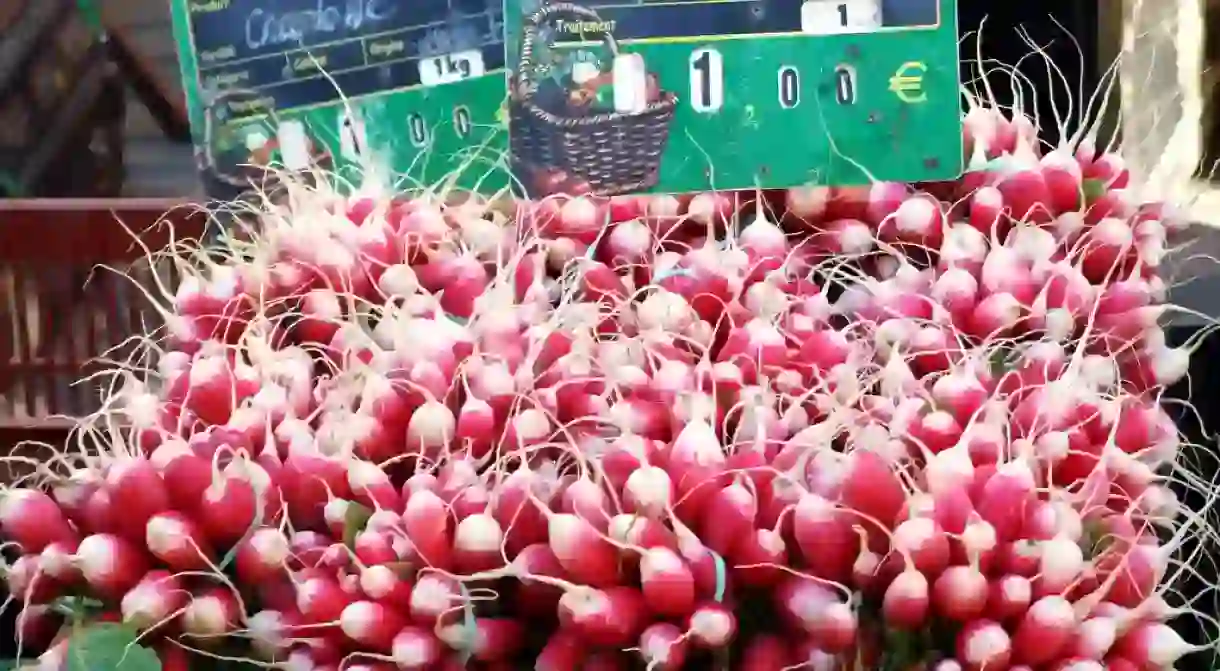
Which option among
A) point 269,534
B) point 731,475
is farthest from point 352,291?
point 731,475

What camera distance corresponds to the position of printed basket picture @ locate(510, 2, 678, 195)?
30.1 inches

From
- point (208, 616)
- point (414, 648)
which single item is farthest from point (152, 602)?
point (414, 648)

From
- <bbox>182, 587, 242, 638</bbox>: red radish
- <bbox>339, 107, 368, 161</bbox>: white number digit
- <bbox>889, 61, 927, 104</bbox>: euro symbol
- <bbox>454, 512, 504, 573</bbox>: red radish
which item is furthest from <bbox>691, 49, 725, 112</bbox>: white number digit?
<bbox>182, 587, 242, 638</bbox>: red radish

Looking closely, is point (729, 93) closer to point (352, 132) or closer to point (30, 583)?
point (352, 132)

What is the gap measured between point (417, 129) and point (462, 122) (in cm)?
3

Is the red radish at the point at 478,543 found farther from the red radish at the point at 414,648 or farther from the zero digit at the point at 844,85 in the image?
the zero digit at the point at 844,85

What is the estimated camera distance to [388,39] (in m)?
0.77

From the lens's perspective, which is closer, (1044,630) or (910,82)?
(1044,630)

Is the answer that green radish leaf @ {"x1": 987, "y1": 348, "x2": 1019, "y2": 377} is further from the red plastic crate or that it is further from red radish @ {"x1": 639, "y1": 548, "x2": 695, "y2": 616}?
the red plastic crate

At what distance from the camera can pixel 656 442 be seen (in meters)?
0.62

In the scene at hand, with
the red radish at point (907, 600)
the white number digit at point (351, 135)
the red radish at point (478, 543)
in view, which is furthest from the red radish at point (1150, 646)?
the white number digit at point (351, 135)

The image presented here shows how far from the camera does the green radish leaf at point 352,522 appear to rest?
62 centimetres

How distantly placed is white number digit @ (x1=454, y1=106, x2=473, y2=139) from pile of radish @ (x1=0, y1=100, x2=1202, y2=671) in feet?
0.19

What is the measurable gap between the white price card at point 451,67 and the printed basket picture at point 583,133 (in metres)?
0.03
